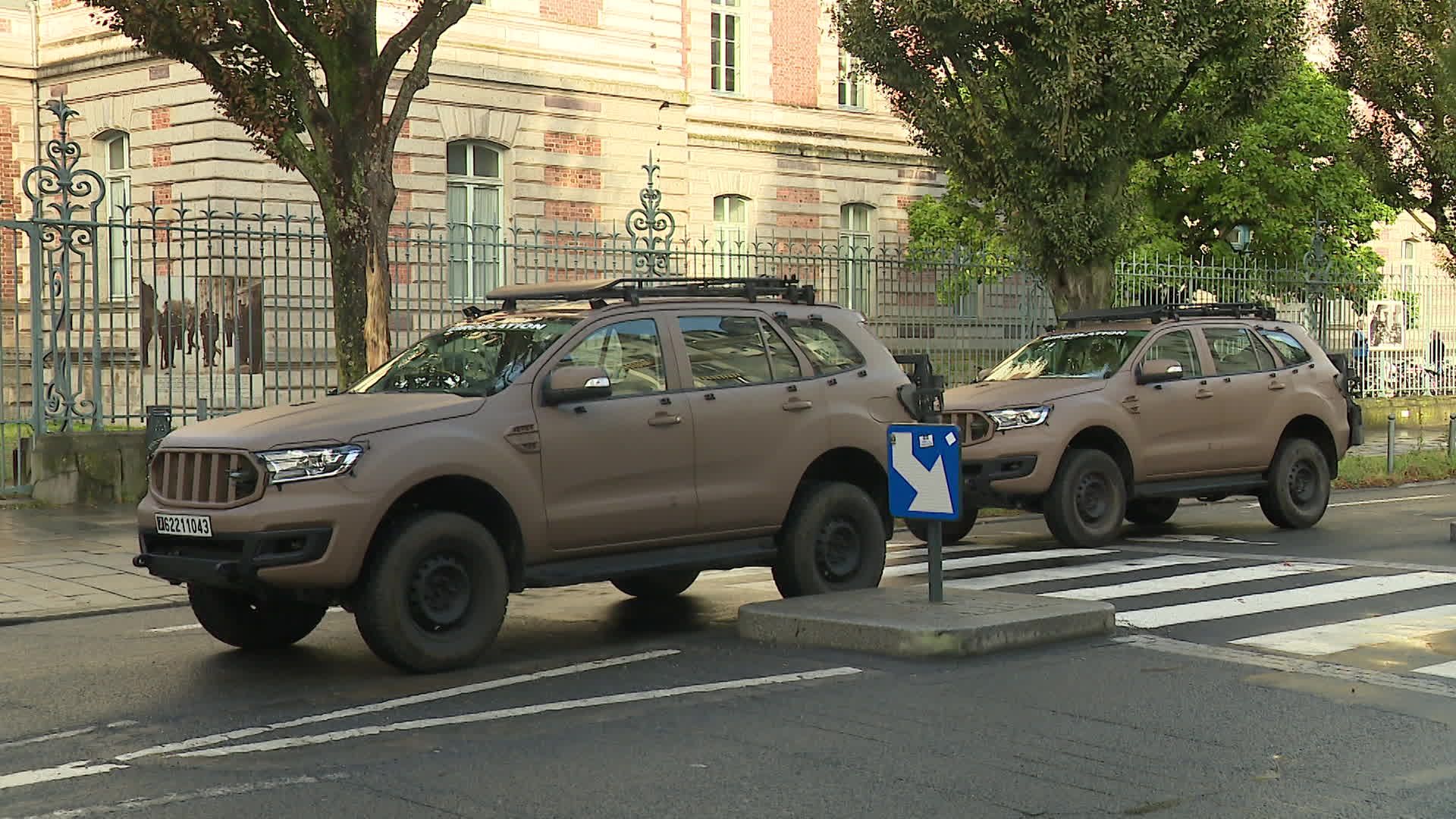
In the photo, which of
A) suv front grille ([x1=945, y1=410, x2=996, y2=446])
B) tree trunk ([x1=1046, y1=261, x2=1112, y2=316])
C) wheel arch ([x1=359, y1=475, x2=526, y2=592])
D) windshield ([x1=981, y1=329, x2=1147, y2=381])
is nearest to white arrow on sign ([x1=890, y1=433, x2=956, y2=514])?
wheel arch ([x1=359, y1=475, x2=526, y2=592])

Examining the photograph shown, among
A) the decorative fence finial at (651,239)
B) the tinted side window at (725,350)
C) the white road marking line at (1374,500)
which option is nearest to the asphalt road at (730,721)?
the tinted side window at (725,350)

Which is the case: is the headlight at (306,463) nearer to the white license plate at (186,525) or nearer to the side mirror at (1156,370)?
the white license plate at (186,525)

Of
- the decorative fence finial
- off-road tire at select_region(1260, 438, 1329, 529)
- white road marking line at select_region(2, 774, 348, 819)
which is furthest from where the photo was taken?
the decorative fence finial

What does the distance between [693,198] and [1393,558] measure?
26.6m

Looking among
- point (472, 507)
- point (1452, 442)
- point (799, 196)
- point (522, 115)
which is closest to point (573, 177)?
point (522, 115)

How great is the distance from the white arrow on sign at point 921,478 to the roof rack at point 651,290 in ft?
4.46

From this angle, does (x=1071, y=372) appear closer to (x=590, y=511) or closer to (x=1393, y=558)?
(x=1393, y=558)

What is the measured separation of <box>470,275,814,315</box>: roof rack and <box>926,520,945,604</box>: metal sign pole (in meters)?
1.80

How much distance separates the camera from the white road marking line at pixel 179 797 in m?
6.13

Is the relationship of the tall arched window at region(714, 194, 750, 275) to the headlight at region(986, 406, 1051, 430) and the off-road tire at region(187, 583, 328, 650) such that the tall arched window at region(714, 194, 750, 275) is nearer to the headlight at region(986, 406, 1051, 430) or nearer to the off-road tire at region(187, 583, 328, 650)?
the headlight at region(986, 406, 1051, 430)

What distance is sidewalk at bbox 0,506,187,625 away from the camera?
37.7 feet

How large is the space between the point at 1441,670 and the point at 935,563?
2.58 meters

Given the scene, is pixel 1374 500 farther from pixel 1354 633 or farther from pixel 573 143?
pixel 573 143

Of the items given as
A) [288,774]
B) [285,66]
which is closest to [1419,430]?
[285,66]
